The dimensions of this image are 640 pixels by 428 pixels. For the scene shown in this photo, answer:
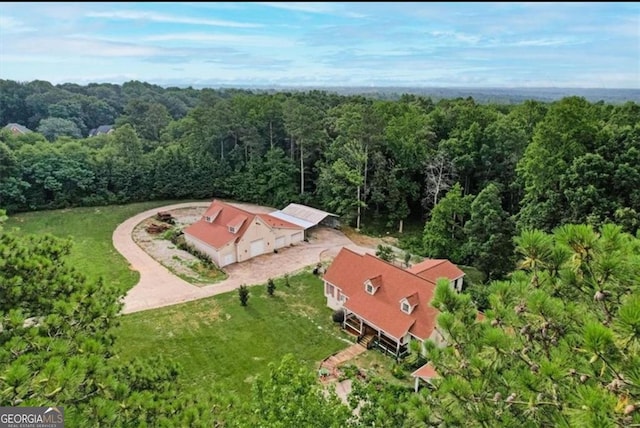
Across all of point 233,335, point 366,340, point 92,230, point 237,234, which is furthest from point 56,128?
point 366,340

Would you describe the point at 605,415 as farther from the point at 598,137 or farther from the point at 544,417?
the point at 598,137

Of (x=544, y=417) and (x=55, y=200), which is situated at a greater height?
(x=544, y=417)

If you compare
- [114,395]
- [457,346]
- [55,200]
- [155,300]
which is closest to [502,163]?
[155,300]

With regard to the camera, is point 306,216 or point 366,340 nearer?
point 366,340

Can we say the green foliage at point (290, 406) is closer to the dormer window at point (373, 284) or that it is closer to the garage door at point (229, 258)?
the dormer window at point (373, 284)

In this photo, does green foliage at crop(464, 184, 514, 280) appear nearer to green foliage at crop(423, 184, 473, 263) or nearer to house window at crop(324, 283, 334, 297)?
green foliage at crop(423, 184, 473, 263)

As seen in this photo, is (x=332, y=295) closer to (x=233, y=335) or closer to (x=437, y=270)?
(x=233, y=335)
